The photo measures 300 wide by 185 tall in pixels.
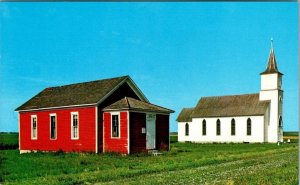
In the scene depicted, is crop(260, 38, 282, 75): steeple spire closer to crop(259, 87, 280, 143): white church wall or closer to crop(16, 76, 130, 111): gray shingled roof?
crop(259, 87, 280, 143): white church wall

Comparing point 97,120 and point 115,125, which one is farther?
point 97,120

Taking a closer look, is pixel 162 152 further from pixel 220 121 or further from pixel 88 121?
pixel 220 121

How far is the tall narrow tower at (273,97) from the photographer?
44.0m

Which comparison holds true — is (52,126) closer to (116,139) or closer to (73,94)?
(73,94)

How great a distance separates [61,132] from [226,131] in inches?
1034

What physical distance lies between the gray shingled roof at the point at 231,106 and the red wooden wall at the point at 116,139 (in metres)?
25.2

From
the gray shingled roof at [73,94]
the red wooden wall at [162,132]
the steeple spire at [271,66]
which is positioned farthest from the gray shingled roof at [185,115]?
the red wooden wall at [162,132]

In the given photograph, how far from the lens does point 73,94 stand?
85.3 feet

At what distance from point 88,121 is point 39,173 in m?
9.79

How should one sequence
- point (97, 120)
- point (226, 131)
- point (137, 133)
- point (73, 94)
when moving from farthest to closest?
1. point (226, 131)
2. point (73, 94)
3. point (97, 120)
4. point (137, 133)

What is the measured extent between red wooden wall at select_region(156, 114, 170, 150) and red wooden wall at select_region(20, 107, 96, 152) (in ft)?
12.5

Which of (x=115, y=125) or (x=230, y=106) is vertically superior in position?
(x=230, y=106)

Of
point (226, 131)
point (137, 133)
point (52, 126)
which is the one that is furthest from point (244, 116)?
point (52, 126)

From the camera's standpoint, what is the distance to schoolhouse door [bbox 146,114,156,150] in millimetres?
23203
